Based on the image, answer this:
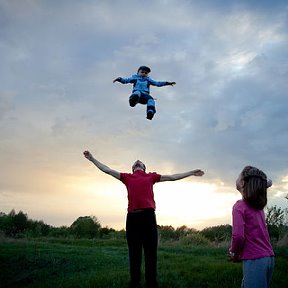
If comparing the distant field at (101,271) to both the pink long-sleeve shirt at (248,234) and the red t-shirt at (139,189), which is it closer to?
the red t-shirt at (139,189)

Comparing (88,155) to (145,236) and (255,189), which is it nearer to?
(145,236)

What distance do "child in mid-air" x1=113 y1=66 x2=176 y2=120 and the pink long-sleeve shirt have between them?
16.7ft

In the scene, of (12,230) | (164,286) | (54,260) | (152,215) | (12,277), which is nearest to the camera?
(152,215)

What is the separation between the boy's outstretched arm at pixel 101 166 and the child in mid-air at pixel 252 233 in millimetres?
3503

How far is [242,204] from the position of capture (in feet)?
16.0

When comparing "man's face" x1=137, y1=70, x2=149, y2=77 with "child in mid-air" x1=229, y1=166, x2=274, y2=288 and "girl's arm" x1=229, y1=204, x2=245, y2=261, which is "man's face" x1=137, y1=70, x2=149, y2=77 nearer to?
"child in mid-air" x1=229, y1=166, x2=274, y2=288

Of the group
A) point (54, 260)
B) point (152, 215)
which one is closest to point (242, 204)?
point (152, 215)

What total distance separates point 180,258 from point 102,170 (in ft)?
23.0

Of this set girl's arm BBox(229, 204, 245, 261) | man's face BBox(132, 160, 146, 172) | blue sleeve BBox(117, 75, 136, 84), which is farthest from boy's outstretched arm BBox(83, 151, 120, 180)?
girl's arm BBox(229, 204, 245, 261)

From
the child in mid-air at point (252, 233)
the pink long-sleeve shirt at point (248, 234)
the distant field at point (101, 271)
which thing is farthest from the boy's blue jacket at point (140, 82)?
the pink long-sleeve shirt at point (248, 234)

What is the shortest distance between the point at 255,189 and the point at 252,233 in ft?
1.61

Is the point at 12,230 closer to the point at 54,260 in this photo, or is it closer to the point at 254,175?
the point at 54,260

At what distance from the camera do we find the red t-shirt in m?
7.80

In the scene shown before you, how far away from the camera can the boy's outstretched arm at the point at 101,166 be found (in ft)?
26.6
